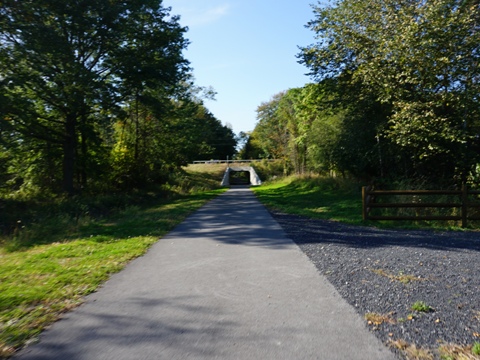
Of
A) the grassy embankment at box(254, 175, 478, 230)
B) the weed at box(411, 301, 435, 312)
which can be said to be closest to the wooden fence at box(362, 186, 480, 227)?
the grassy embankment at box(254, 175, 478, 230)

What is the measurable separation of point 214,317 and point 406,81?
1305 cm

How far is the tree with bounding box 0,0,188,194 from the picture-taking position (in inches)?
727

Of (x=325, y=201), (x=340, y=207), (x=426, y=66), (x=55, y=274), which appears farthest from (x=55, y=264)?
(x=325, y=201)

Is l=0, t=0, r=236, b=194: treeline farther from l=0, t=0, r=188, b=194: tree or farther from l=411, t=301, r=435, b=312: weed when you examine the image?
l=411, t=301, r=435, b=312: weed

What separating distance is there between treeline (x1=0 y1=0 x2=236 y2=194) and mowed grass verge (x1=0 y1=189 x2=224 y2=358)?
10674 millimetres

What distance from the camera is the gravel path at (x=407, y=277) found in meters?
4.37

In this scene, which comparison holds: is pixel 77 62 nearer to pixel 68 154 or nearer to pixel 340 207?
pixel 68 154

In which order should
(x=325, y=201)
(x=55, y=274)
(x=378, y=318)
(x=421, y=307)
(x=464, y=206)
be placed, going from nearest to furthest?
Answer: 1. (x=378, y=318)
2. (x=421, y=307)
3. (x=55, y=274)
4. (x=464, y=206)
5. (x=325, y=201)

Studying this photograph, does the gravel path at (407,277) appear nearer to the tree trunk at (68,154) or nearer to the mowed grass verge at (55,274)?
the mowed grass verge at (55,274)

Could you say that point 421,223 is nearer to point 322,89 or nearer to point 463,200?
point 463,200

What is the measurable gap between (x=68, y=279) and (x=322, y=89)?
19.0 metres

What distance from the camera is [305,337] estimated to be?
13.7ft

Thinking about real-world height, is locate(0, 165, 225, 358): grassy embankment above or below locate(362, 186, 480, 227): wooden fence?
below

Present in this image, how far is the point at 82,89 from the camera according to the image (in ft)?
66.3
